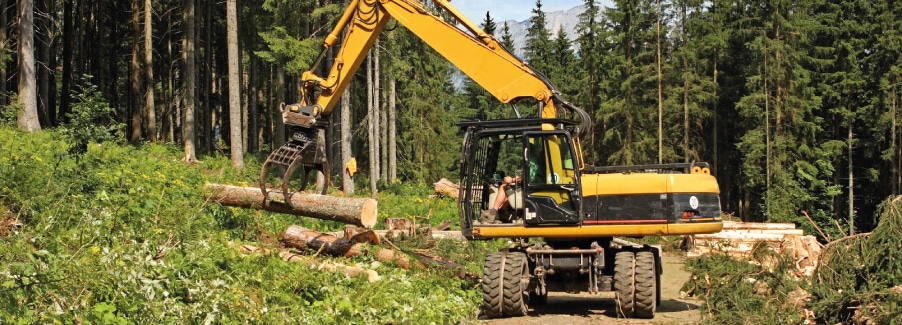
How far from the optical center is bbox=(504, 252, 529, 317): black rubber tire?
10.4 m

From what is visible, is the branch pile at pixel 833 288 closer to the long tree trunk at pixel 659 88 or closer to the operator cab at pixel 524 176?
the operator cab at pixel 524 176

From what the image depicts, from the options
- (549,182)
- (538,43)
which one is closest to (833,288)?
(549,182)

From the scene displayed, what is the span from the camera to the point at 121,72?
1977 inches

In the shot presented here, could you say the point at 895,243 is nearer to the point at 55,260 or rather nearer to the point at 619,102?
the point at 55,260

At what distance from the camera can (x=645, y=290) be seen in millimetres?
10406

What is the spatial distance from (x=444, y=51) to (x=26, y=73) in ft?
37.4

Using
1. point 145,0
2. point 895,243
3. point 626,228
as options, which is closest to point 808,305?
point 895,243

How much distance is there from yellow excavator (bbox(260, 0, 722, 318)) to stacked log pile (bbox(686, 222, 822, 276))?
405 cm

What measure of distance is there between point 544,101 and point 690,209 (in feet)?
8.28

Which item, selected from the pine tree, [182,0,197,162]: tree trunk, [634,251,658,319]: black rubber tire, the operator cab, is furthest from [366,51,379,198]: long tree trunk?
the pine tree

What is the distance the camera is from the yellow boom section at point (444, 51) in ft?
39.2

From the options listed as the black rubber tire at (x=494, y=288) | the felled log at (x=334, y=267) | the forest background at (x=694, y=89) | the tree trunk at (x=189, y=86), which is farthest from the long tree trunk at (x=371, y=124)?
the black rubber tire at (x=494, y=288)

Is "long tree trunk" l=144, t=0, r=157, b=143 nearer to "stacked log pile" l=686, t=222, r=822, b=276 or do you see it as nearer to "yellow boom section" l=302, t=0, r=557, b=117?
"yellow boom section" l=302, t=0, r=557, b=117

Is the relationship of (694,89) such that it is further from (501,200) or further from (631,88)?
(501,200)
